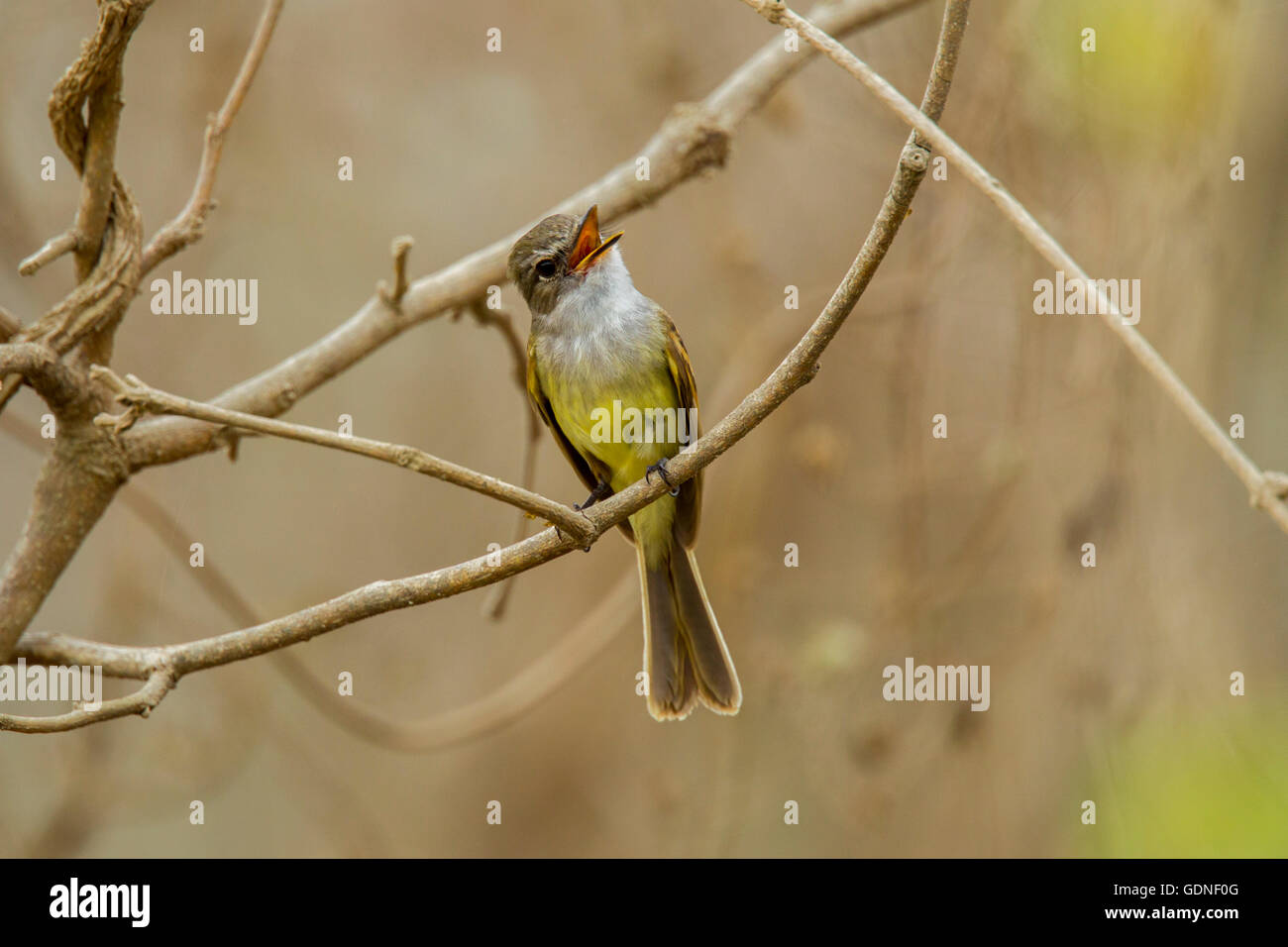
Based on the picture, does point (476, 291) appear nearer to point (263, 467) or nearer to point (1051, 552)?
point (1051, 552)

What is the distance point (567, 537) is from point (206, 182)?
1459 millimetres

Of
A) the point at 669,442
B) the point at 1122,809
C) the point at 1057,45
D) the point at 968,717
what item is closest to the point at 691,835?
the point at 968,717

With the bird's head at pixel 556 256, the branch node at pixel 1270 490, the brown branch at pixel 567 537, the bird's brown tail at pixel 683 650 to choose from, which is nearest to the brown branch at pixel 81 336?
the brown branch at pixel 567 537

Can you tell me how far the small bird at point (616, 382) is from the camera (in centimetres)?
368

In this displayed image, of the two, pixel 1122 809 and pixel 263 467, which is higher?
pixel 263 467

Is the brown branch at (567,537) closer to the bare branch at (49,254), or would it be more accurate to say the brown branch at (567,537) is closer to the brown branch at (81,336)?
the brown branch at (81,336)

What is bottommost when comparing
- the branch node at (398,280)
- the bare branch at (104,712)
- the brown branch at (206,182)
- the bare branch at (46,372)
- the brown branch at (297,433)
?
the bare branch at (104,712)

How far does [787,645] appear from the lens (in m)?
5.27

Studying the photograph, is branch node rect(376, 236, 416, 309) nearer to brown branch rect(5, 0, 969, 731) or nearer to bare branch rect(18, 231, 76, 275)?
bare branch rect(18, 231, 76, 275)

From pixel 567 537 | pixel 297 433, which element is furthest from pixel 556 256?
pixel 297 433

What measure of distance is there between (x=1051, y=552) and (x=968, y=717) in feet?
2.35

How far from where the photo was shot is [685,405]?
3.86 meters

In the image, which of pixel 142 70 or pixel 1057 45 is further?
pixel 142 70

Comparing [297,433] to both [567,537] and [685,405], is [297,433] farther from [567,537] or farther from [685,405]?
[685,405]
